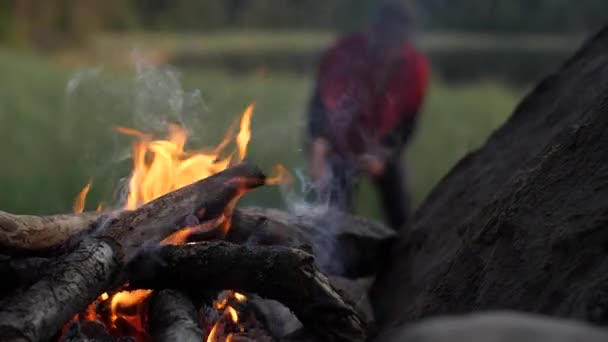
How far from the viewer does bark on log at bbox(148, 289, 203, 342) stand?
2676 millimetres

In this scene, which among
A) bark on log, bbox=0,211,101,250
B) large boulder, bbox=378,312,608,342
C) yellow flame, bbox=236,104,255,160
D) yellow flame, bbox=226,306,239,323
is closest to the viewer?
large boulder, bbox=378,312,608,342

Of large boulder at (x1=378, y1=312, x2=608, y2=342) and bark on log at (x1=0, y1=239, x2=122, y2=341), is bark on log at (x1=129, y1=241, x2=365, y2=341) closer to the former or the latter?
bark on log at (x1=0, y1=239, x2=122, y2=341)

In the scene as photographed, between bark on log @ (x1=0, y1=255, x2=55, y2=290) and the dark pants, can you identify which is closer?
bark on log @ (x1=0, y1=255, x2=55, y2=290)

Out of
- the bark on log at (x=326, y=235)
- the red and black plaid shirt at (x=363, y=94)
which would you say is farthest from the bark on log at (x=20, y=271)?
the red and black plaid shirt at (x=363, y=94)

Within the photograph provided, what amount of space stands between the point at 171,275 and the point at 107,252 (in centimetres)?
27

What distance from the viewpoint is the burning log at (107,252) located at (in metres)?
2.48

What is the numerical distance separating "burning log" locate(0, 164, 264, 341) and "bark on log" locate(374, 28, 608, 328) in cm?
87

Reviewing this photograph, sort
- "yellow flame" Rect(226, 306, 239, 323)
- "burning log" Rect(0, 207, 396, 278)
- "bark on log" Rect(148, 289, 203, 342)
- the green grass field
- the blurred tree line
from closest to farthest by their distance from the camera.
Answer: "bark on log" Rect(148, 289, 203, 342), "yellow flame" Rect(226, 306, 239, 323), "burning log" Rect(0, 207, 396, 278), the green grass field, the blurred tree line

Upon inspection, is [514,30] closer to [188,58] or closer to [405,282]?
[188,58]

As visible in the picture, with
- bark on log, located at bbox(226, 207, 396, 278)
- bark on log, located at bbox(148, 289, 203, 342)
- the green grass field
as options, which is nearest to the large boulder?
bark on log, located at bbox(148, 289, 203, 342)

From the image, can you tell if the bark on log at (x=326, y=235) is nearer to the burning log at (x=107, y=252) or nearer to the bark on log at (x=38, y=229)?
the burning log at (x=107, y=252)

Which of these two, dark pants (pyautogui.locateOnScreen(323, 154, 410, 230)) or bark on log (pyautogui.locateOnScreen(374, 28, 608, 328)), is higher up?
bark on log (pyautogui.locateOnScreen(374, 28, 608, 328))

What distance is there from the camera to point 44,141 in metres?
10.6

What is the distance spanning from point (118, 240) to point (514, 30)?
35.8 metres
